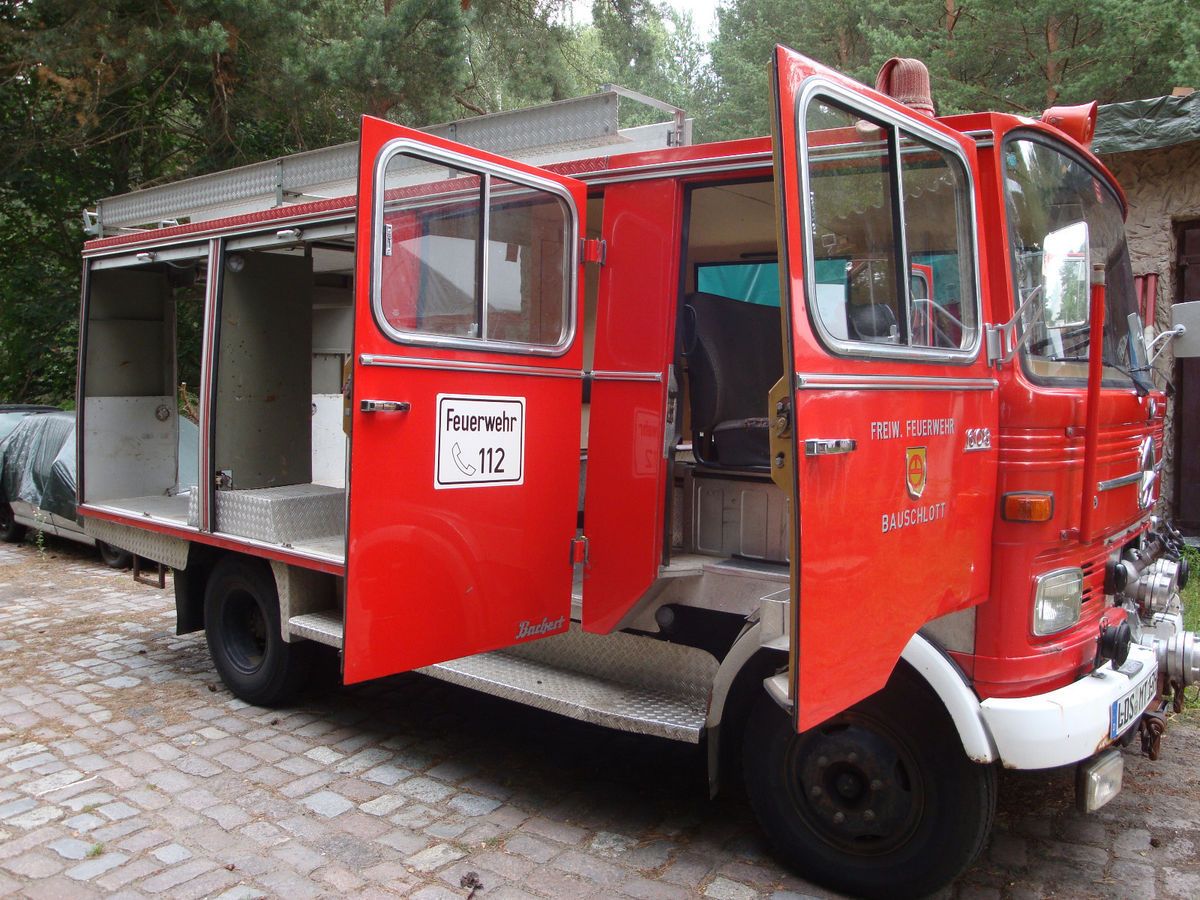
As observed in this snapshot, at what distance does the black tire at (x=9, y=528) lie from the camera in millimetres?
10314

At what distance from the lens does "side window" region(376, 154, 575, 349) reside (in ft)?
11.7

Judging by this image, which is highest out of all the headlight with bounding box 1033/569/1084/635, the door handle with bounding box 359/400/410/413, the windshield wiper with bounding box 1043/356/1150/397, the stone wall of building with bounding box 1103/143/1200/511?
the stone wall of building with bounding box 1103/143/1200/511

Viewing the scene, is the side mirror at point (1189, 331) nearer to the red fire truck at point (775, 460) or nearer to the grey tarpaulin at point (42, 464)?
the red fire truck at point (775, 460)

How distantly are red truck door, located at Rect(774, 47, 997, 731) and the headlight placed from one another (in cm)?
18

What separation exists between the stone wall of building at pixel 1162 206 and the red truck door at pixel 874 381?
19.0 feet

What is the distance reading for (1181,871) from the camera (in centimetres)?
352

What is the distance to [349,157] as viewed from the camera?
15.7 ft

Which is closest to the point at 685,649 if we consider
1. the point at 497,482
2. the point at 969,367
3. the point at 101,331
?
the point at 497,482

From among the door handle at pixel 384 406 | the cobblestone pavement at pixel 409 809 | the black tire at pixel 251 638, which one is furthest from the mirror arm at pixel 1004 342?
the black tire at pixel 251 638

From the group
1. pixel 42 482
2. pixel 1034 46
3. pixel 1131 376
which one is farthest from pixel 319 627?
pixel 1034 46

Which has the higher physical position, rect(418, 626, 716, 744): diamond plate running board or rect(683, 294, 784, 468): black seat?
rect(683, 294, 784, 468): black seat

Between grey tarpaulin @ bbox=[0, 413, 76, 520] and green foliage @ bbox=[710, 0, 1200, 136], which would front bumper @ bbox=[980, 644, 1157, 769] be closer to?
grey tarpaulin @ bbox=[0, 413, 76, 520]

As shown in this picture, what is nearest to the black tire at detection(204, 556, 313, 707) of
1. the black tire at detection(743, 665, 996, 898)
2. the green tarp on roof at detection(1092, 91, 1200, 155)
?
the black tire at detection(743, 665, 996, 898)

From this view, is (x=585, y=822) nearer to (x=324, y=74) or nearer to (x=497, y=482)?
(x=497, y=482)
